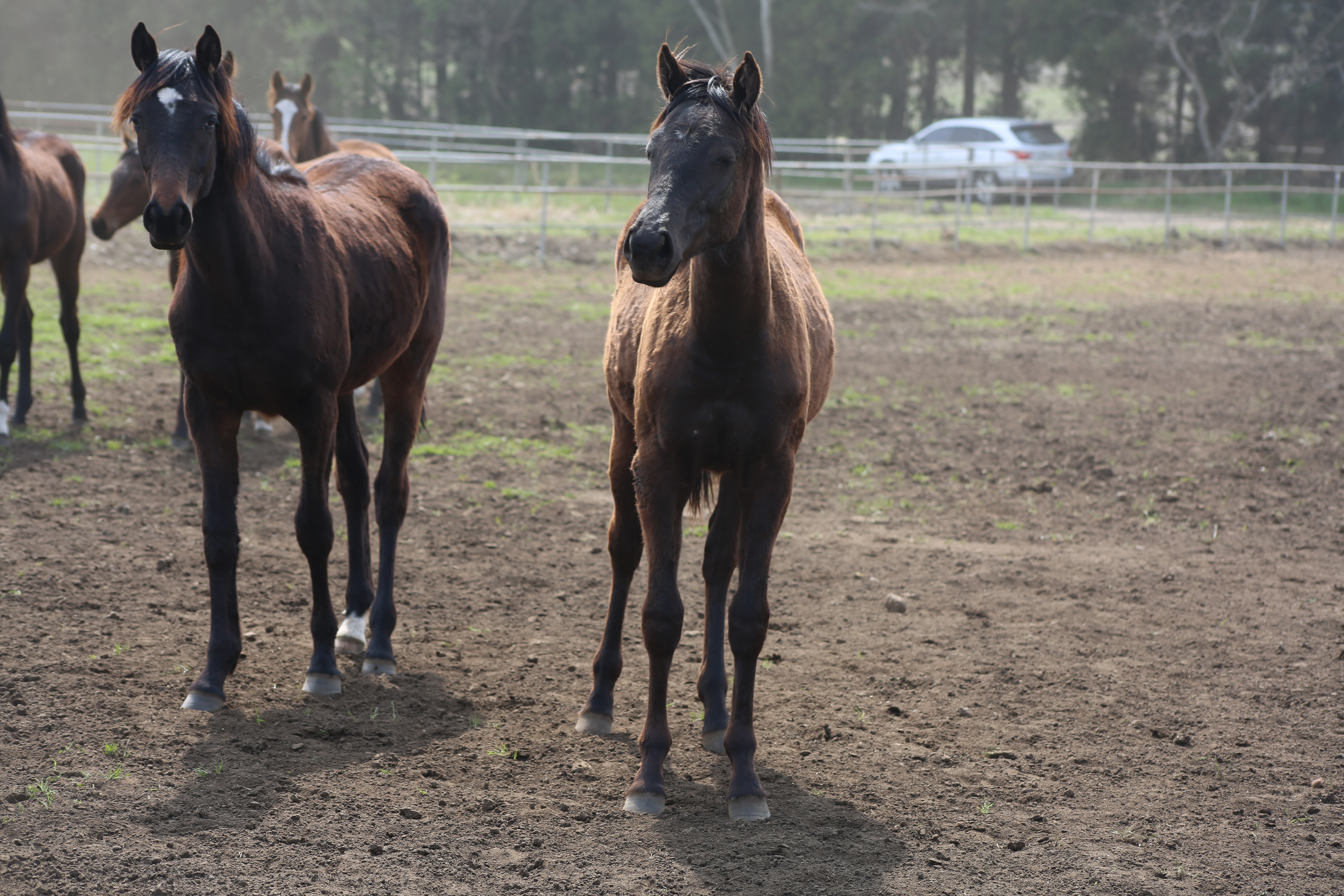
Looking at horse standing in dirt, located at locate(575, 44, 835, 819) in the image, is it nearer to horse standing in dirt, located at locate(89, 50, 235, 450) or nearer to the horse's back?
horse standing in dirt, located at locate(89, 50, 235, 450)

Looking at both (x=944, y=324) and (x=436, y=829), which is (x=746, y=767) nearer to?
(x=436, y=829)

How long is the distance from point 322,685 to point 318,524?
616 millimetres

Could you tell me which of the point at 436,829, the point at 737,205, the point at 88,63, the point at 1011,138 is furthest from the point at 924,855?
the point at 88,63

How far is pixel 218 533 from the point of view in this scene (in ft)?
13.2

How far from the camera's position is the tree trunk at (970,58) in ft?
108

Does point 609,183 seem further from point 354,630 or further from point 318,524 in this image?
point 318,524

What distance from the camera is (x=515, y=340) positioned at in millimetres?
11062

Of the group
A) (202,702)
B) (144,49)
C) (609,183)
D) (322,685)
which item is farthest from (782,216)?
(609,183)

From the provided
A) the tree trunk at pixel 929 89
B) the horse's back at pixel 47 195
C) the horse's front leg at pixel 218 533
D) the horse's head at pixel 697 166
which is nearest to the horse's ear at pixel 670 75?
the horse's head at pixel 697 166

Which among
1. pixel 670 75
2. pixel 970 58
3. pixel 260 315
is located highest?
pixel 970 58

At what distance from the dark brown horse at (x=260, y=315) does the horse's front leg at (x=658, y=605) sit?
1.34 m

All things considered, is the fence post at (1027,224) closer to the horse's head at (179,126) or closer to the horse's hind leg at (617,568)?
the horse's hind leg at (617,568)

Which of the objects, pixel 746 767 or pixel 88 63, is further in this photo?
pixel 88 63

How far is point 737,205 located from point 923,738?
205 cm
